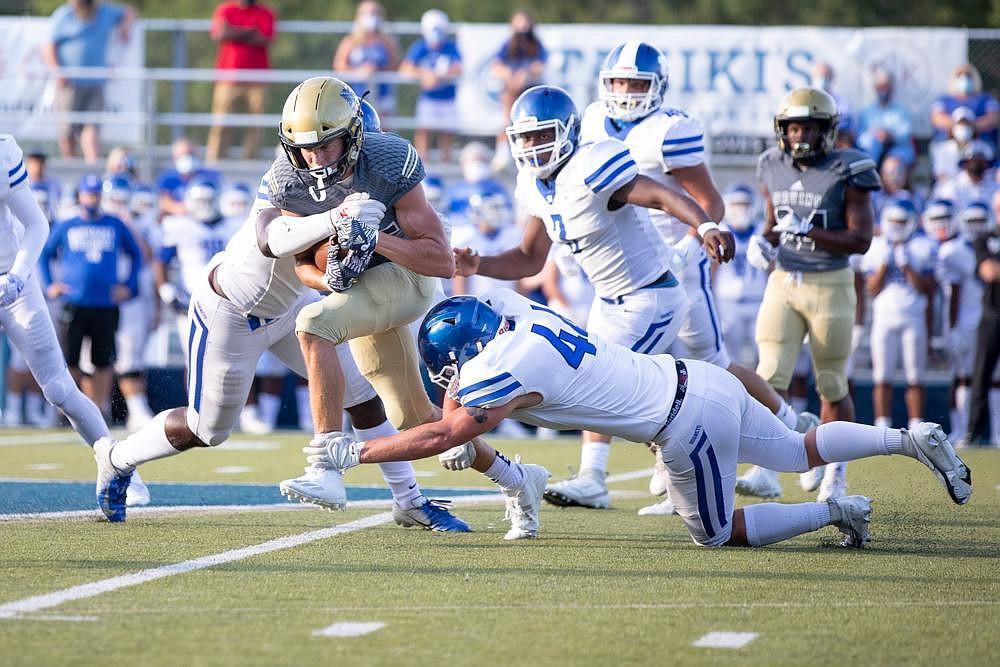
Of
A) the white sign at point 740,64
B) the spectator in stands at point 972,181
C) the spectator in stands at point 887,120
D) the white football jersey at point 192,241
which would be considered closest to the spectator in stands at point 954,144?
the spectator in stands at point 887,120

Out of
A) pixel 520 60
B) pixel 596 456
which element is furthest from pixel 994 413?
pixel 596 456

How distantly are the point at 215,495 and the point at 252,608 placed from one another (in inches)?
109

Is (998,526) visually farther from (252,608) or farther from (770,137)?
(770,137)

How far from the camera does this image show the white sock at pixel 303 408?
11352 millimetres

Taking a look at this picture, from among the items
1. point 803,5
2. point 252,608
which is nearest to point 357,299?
point 252,608

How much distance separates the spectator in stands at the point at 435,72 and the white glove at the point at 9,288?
24.0ft

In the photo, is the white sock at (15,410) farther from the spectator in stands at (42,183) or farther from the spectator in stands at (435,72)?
the spectator in stands at (435,72)

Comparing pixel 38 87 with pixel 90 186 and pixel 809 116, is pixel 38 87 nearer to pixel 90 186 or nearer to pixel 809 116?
pixel 90 186

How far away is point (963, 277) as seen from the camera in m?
10.6

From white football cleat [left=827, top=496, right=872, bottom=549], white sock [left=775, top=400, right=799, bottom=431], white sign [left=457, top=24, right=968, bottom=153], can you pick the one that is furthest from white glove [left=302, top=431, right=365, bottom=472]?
white sign [left=457, top=24, right=968, bottom=153]

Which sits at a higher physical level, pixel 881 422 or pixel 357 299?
pixel 357 299

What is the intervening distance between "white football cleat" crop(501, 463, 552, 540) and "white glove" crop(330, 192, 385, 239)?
1136 mm

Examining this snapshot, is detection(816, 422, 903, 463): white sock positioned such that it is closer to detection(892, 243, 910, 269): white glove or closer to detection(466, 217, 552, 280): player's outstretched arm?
detection(466, 217, 552, 280): player's outstretched arm

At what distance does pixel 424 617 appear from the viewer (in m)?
3.82
